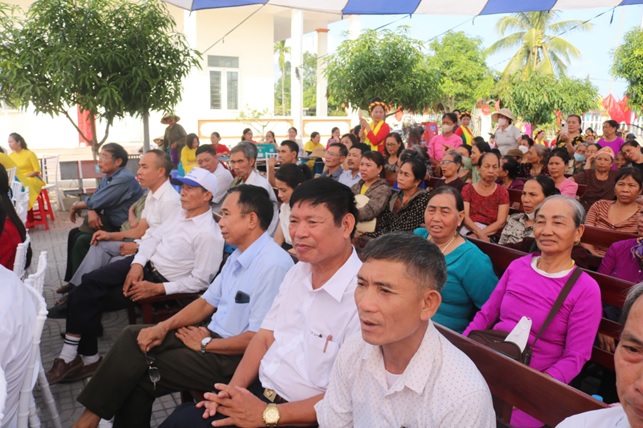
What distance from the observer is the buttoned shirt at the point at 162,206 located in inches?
183

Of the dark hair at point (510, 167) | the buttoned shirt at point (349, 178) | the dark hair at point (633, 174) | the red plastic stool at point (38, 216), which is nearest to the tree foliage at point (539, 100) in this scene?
the dark hair at point (510, 167)

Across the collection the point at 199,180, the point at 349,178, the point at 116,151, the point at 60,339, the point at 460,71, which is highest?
the point at 460,71

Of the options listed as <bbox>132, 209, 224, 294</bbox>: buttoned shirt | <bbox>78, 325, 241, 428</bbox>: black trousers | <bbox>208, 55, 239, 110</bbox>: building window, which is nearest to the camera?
<bbox>78, 325, 241, 428</bbox>: black trousers

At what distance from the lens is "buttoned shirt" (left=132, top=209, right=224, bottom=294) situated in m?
3.72

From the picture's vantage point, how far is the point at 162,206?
4.66 m

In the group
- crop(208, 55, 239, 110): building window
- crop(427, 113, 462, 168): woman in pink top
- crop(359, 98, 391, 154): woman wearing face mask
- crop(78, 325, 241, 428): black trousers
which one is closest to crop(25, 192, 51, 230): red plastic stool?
crop(359, 98, 391, 154): woman wearing face mask

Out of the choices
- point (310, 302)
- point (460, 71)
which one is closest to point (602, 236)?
point (310, 302)

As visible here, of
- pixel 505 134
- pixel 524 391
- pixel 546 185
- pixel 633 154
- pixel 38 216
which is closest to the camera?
pixel 524 391

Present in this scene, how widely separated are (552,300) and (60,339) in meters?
3.76

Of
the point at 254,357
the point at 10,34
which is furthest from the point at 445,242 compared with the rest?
the point at 10,34

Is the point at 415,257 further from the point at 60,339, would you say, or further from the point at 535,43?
the point at 535,43

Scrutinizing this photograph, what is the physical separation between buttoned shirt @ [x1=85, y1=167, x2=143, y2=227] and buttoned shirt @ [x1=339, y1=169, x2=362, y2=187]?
221 centimetres

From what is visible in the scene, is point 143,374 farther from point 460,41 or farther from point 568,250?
point 460,41

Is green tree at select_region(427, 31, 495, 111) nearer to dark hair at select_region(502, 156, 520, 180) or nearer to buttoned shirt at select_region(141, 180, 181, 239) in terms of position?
dark hair at select_region(502, 156, 520, 180)
